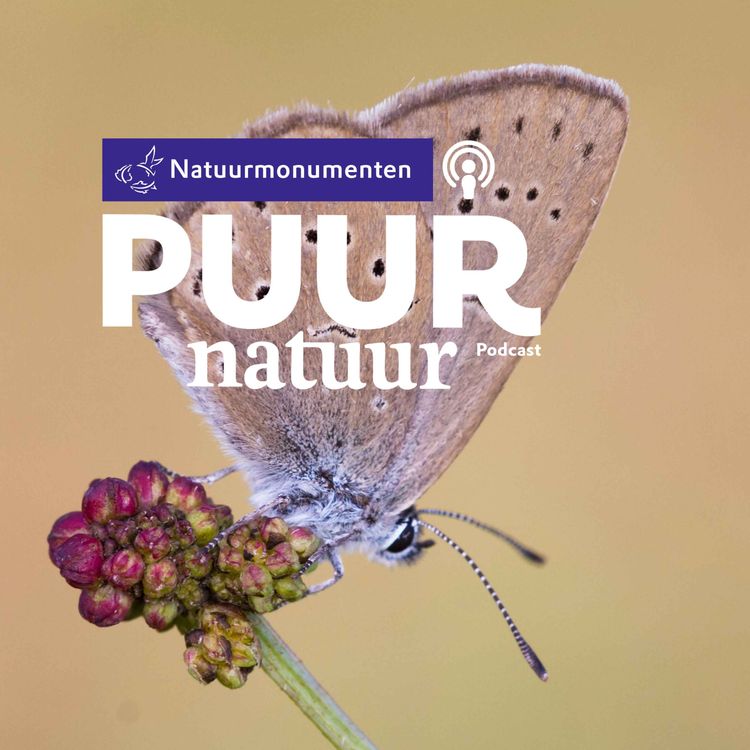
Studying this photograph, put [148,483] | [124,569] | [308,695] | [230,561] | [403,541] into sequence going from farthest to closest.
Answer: [403,541], [148,483], [230,561], [124,569], [308,695]

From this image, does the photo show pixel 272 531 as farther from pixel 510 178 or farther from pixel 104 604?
pixel 510 178

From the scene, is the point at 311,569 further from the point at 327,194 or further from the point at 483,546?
the point at 483,546

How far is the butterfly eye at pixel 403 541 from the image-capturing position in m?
3.65

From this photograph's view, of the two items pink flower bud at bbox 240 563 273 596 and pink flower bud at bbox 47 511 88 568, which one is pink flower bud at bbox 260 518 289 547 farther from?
pink flower bud at bbox 47 511 88 568

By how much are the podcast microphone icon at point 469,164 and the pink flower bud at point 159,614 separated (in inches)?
70.3

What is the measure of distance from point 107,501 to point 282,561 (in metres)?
0.49

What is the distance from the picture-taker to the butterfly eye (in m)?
3.65

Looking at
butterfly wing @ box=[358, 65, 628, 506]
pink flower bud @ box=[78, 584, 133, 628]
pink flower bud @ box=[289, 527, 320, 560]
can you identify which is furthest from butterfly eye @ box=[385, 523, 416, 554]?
pink flower bud @ box=[78, 584, 133, 628]

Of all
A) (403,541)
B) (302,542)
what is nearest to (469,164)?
(403,541)

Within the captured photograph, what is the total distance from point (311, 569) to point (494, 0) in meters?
4.04

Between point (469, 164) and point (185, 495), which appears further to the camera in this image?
point (469, 164)

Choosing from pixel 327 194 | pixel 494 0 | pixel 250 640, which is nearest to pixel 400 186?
pixel 327 194

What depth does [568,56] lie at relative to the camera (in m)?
5.61

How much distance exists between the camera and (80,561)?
8.41 feet
